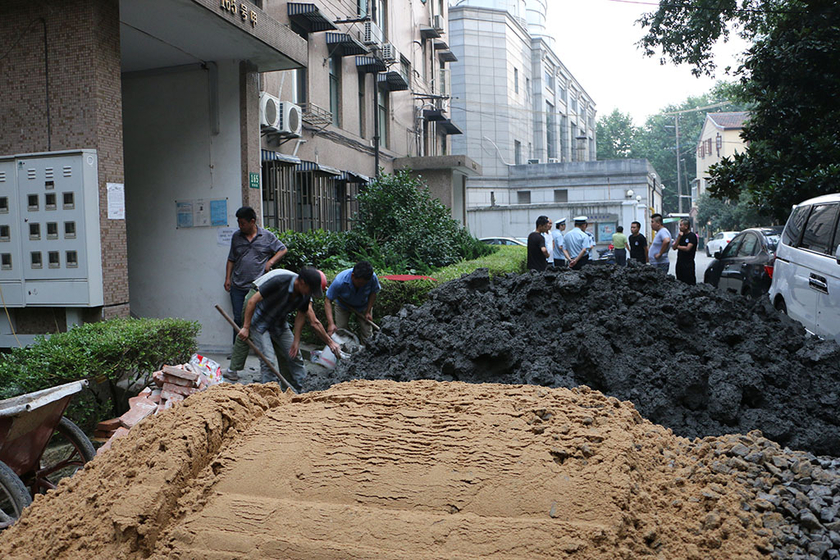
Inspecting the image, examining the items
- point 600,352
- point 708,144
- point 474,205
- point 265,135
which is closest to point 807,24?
point 600,352

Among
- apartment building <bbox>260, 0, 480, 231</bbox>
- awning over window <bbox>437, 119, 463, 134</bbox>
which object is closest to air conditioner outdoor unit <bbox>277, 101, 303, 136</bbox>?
apartment building <bbox>260, 0, 480, 231</bbox>

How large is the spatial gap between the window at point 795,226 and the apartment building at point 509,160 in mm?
26437

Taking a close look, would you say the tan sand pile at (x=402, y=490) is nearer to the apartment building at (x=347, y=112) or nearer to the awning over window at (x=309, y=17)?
the apartment building at (x=347, y=112)

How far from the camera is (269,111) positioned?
1237 cm

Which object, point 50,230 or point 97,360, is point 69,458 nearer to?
point 97,360

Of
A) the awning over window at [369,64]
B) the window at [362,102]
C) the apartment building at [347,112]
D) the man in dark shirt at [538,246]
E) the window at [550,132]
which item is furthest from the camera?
the window at [550,132]

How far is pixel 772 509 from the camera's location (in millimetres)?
3031

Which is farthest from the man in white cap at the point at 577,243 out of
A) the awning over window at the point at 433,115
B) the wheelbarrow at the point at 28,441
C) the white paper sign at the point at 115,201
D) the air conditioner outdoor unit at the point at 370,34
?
the awning over window at the point at 433,115

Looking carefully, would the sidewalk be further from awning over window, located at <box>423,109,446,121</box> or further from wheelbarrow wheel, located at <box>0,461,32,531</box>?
awning over window, located at <box>423,109,446,121</box>

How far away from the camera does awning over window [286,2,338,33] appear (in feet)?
47.7

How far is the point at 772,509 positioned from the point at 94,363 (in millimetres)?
4715

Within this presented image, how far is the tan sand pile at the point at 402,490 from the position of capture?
2.79 m

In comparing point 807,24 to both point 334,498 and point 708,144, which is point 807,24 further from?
point 708,144

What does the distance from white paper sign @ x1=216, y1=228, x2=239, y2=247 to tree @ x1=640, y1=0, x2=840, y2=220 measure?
803 centimetres
